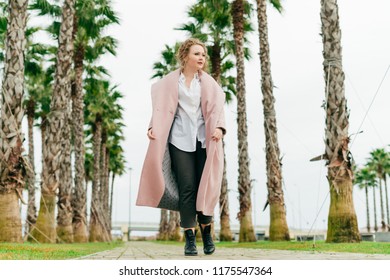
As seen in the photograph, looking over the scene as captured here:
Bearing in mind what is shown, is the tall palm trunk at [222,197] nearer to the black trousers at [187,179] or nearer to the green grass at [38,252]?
the green grass at [38,252]

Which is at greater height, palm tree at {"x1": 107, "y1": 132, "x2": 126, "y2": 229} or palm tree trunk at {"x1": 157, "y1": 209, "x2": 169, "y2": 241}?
palm tree at {"x1": 107, "y1": 132, "x2": 126, "y2": 229}

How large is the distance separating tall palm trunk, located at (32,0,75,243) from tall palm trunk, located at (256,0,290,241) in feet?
19.8

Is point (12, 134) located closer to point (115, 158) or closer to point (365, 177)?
point (115, 158)

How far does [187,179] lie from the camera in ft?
17.1

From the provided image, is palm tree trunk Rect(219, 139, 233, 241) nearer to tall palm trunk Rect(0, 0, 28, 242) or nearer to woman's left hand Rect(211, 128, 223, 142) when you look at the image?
tall palm trunk Rect(0, 0, 28, 242)

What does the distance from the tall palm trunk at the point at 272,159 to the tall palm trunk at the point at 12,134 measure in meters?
7.26

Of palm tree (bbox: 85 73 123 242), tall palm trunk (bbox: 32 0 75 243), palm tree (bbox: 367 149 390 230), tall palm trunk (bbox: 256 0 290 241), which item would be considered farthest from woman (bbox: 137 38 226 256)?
palm tree (bbox: 367 149 390 230)

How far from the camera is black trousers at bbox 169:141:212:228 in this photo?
17.1ft

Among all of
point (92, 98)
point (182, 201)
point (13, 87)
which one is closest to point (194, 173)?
point (182, 201)

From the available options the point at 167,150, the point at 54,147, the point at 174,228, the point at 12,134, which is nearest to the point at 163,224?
the point at 174,228

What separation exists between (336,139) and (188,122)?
5.17 meters

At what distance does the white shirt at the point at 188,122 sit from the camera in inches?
207

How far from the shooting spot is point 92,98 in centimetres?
3023

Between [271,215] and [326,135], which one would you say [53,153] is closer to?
[271,215]
